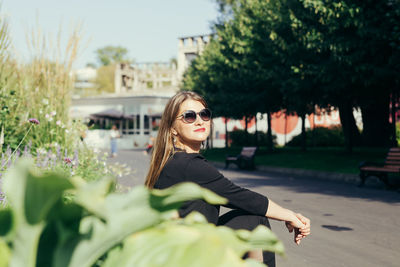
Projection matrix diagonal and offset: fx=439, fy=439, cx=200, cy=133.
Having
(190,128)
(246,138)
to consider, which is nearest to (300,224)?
(190,128)

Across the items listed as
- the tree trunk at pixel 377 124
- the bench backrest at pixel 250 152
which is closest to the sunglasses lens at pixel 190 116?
the bench backrest at pixel 250 152

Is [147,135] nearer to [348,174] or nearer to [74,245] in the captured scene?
[348,174]

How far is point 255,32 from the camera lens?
20.0m

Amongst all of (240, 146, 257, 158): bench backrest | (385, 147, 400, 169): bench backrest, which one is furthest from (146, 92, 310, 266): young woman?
(240, 146, 257, 158): bench backrest

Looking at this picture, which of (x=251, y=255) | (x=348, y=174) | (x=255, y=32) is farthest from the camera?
(x=255, y=32)

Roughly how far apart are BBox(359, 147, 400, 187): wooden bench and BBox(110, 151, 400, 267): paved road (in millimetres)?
330

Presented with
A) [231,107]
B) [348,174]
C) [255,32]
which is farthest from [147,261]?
[231,107]

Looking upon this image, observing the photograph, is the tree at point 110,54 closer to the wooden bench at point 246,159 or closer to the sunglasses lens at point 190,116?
the wooden bench at point 246,159

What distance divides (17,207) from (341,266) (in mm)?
4500

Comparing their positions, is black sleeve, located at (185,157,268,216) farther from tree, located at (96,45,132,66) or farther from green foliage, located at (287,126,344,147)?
tree, located at (96,45,132,66)

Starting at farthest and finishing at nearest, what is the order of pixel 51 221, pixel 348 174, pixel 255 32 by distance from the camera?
1. pixel 255 32
2. pixel 348 174
3. pixel 51 221

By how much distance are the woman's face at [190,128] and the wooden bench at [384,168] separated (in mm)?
9207

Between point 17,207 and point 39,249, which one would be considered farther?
point 39,249

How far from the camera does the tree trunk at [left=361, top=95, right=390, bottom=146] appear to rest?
23.6m
